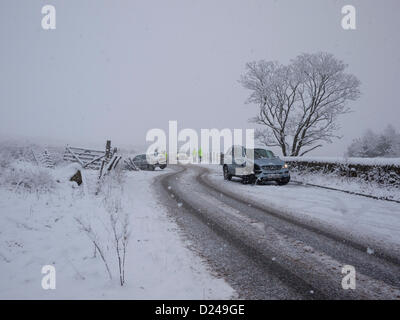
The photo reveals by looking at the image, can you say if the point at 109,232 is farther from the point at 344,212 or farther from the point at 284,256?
the point at 344,212

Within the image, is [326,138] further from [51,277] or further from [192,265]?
[51,277]

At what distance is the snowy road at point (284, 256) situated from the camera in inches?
119

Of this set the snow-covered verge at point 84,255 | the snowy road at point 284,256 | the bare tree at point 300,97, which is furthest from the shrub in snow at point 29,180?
the bare tree at point 300,97

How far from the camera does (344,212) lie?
7.05 meters

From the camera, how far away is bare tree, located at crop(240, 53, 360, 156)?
20453mm

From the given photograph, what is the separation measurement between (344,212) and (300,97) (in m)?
17.6

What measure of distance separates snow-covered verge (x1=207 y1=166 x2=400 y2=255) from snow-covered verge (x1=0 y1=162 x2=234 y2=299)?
11.9 ft

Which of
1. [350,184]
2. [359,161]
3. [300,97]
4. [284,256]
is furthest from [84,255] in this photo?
[300,97]

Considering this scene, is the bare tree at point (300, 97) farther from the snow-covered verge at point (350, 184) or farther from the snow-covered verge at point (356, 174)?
the snow-covered verge at point (350, 184)

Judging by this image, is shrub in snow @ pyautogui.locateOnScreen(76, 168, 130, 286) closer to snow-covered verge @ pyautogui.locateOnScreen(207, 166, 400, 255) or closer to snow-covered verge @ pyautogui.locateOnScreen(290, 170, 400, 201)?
snow-covered verge @ pyautogui.locateOnScreen(207, 166, 400, 255)

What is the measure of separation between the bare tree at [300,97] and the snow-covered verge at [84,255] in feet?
61.7

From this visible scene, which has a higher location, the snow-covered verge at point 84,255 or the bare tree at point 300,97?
the bare tree at point 300,97

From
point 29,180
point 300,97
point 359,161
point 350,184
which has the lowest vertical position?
point 350,184
